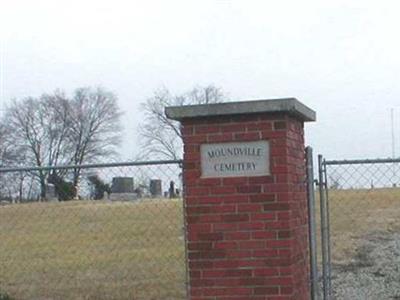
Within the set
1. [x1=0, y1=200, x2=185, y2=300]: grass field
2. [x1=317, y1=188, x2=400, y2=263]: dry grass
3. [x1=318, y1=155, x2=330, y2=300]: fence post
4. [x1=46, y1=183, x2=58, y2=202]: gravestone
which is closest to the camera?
[x1=318, y1=155, x2=330, y2=300]: fence post

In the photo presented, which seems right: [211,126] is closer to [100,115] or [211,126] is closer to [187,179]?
[187,179]

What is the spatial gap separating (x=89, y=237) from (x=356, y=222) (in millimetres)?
7260

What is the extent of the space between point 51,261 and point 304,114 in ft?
30.3

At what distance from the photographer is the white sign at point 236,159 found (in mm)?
6043

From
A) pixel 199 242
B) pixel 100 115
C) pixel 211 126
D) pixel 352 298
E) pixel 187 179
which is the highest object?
pixel 100 115

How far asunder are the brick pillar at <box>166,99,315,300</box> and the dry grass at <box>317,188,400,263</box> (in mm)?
8375

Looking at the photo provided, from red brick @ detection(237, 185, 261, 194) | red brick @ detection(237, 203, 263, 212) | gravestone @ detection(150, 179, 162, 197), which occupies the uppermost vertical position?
gravestone @ detection(150, 179, 162, 197)

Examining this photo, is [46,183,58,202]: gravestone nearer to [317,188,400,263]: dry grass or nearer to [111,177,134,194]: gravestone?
[111,177,134,194]: gravestone

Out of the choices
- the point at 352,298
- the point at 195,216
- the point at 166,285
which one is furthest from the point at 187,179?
the point at 166,285

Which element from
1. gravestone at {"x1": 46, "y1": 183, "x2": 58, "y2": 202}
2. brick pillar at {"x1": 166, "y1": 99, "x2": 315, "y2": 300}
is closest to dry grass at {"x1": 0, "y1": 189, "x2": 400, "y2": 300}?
gravestone at {"x1": 46, "y1": 183, "x2": 58, "y2": 202}

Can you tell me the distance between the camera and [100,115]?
8731 centimetres

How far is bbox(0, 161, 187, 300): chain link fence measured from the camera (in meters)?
9.45

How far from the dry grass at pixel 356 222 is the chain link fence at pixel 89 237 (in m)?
3.32

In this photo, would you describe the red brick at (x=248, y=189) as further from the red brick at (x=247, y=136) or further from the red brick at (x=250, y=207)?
the red brick at (x=247, y=136)
